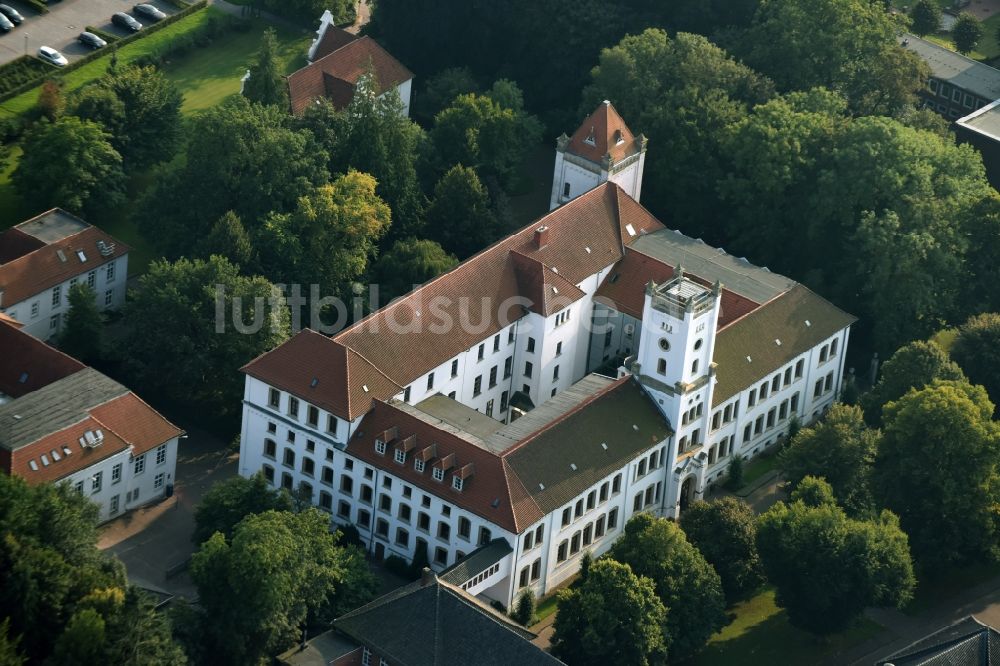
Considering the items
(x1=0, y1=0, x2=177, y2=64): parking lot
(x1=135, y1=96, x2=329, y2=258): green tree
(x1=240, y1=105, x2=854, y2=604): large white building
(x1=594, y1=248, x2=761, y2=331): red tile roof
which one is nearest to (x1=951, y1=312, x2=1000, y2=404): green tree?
(x1=240, y1=105, x2=854, y2=604): large white building

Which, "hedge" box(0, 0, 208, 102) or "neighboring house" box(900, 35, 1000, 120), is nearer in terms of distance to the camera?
"hedge" box(0, 0, 208, 102)

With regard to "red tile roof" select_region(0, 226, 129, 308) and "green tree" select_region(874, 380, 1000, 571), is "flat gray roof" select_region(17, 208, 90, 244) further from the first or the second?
"green tree" select_region(874, 380, 1000, 571)

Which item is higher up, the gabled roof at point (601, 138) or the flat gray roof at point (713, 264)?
the gabled roof at point (601, 138)

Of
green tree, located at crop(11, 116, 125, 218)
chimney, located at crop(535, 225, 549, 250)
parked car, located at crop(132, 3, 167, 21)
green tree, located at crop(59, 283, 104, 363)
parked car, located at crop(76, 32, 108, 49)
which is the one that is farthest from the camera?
parked car, located at crop(132, 3, 167, 21)

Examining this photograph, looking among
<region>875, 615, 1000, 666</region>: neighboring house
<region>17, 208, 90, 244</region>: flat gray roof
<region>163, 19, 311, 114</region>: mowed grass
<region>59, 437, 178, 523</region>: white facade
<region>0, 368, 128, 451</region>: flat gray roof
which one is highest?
<region>163, 19, 311, 114</region>: mowed grass

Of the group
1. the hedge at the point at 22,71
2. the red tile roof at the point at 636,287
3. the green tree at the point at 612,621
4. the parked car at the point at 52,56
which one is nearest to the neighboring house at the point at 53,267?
the hedge at the point at 22,71

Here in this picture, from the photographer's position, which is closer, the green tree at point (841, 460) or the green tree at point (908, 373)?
the green tree at point (841, 460)

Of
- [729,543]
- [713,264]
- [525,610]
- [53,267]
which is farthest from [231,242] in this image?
[729,543]

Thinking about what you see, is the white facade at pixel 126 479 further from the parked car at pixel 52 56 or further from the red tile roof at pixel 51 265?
the parked car at pixel 52 56

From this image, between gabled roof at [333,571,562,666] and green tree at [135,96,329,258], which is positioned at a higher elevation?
green tree at [135,96,329,258]
